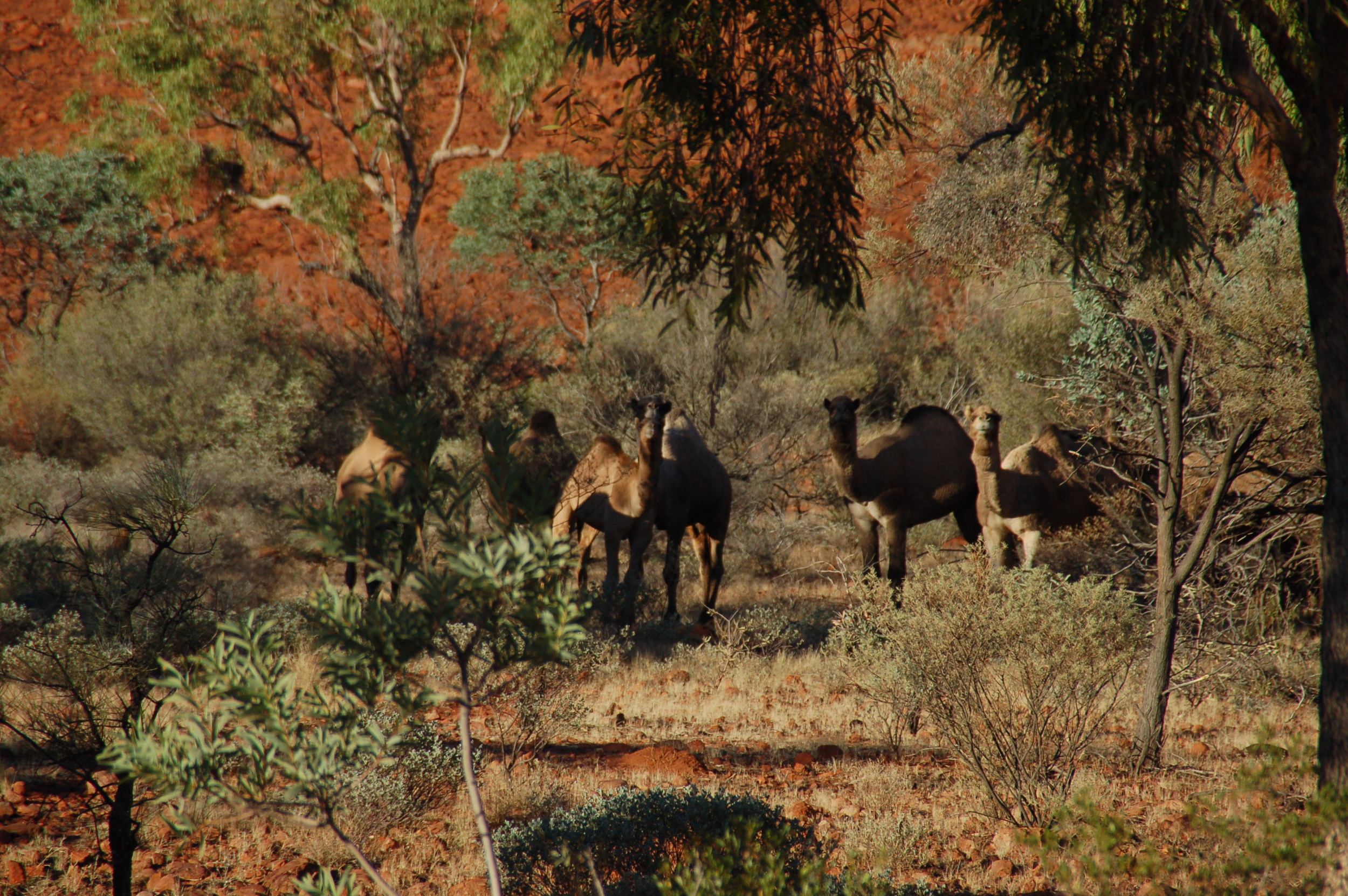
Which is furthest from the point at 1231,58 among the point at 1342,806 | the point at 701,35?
the point at 1342,806

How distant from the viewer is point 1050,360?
14.4 meters

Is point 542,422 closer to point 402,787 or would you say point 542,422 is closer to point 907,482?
point 907,482

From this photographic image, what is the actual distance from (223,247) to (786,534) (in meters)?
15.3


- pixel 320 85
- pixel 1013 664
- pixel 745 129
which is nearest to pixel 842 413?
pixel 1013 664

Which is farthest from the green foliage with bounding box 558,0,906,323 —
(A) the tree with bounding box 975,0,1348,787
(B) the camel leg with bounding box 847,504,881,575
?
(B) the camel leg with bounding box 847,504,881,575

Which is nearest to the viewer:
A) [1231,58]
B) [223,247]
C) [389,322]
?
[1231,58]

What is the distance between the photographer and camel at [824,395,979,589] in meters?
9.37

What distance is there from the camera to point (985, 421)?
8.39 meters

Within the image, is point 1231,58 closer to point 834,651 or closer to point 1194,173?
point 1194,173

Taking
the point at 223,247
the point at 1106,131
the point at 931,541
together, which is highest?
the point at 223,247

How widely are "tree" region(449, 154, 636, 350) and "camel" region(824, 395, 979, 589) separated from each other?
18669 mm

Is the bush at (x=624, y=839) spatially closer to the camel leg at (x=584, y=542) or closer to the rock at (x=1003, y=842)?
the rock at (x=1003, y=842)

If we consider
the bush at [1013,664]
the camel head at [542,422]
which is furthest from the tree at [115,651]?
the camel head at [542,422]

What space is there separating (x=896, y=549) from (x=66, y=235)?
2508 centimetres
